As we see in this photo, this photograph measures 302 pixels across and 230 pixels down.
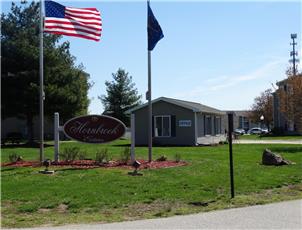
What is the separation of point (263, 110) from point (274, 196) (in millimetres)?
81025

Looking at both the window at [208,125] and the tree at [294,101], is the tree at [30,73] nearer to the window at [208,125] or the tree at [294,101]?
the window at [208,125]

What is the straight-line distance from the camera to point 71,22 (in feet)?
55.6

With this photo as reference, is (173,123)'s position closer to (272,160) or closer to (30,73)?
(30,73)

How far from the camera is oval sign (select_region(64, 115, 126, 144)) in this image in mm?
17594

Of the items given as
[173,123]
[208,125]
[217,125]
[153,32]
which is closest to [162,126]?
[173,123]

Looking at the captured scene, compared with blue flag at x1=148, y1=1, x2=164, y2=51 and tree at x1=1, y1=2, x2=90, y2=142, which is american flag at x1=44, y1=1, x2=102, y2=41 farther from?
tree at x1=1, y1=2, x2=90, y2=142

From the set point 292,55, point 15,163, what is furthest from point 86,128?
point 292,55

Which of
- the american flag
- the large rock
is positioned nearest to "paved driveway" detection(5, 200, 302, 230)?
the large rock

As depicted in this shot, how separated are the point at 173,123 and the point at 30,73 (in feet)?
36.4

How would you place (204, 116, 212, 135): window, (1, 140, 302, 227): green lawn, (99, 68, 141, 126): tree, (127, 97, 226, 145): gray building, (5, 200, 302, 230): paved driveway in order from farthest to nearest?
(99, 68, 141, 126): tree, (204, 116, 212, 135): window, (127, 97, 226, 145): gray building, (1, 140, 302, 227): green lawn, (5, 200, 302, 230): paved driveway

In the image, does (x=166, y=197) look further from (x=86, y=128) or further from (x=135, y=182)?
(x=86, y=128)

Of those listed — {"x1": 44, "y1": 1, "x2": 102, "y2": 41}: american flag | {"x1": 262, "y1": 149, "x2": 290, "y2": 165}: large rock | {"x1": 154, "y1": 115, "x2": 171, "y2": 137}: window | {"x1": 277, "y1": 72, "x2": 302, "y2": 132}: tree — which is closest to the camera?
{"x1": 44, "y1": 1, "x2": 102, "y2": 41}: american flag

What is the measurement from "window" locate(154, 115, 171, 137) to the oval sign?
764 inches

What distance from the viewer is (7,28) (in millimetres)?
38438
